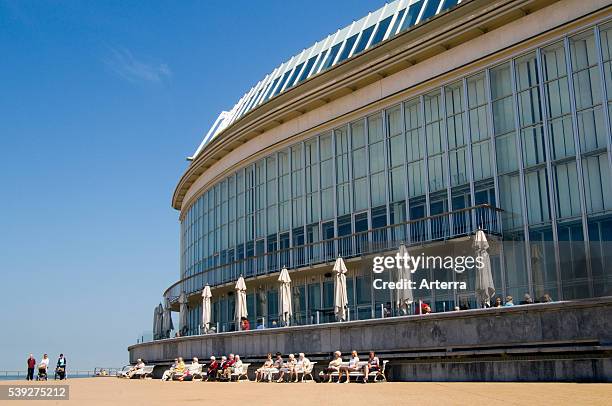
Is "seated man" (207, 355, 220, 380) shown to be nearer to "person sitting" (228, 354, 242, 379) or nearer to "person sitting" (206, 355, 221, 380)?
"person sitting" (206, 355, 221, 380)

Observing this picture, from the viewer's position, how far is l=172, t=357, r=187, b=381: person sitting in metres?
28.6

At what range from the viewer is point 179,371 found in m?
28.9

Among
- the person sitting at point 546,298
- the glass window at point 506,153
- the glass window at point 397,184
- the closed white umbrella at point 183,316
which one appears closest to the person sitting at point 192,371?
the closed white umbrella at point 183,316

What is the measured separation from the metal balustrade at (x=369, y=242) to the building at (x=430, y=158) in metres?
0.07

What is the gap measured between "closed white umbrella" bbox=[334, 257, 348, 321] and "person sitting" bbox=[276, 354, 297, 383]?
7.07 feet

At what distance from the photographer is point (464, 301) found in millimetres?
21109

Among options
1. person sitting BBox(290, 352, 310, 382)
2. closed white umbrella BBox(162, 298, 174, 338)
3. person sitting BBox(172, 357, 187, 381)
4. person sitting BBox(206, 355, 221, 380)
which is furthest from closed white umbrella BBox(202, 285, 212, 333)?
person sitting BBox(290, 352, 310, 382)

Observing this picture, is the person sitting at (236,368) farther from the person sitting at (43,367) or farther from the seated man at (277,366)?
the person sitting at (43,367)

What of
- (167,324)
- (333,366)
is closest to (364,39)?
(167,324)

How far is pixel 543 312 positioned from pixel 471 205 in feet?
31.0

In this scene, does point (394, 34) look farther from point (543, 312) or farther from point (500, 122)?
point (543, 312)

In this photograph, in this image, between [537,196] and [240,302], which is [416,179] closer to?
[537,196]

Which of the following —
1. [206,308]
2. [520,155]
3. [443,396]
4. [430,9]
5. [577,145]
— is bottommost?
[443,396]

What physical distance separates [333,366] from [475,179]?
928 cm
